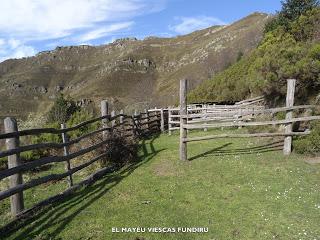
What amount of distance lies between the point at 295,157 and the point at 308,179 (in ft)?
7.42

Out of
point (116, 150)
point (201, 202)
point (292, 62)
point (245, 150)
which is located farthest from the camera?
point (292, 62)

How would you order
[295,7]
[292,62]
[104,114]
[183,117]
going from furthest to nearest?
[295,7] → [292,62] → [104,114] → [183,117]

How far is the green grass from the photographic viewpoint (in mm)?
6352

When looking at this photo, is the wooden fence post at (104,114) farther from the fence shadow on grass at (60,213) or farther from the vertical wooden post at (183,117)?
the vertical wooden post at (183,117)

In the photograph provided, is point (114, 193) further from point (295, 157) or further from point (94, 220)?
point (295, 157)

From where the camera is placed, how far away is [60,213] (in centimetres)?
745

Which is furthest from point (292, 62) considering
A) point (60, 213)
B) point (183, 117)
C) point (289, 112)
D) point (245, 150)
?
point (60, 213)

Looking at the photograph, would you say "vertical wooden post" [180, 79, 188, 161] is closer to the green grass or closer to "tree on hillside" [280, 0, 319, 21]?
→ the green grass

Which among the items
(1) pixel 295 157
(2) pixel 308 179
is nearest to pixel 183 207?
(2) pixel 308 179

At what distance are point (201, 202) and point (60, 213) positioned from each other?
2.84 metres

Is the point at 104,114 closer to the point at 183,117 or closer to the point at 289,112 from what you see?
the point at 183,117

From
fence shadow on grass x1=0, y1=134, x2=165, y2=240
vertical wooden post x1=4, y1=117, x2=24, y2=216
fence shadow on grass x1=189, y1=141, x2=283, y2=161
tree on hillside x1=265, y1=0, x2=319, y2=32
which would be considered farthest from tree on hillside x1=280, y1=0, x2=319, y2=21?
vertical wooden post x1=4, y1=117, x2=24, y2=216

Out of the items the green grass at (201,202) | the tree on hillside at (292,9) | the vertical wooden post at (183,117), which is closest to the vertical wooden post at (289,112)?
the green grass at (201,202)

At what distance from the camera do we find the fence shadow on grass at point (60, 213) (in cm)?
653
